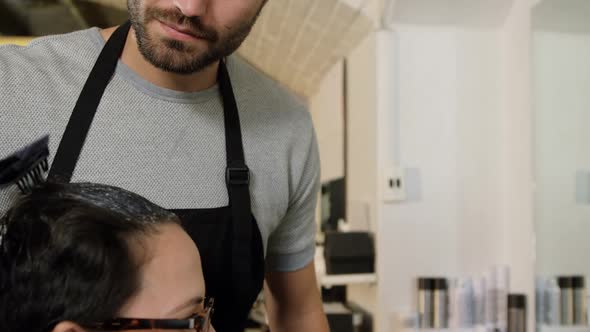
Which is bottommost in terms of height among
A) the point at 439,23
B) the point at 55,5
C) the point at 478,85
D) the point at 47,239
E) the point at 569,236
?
the point at 569,236

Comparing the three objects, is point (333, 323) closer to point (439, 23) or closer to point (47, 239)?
point (439, 23)

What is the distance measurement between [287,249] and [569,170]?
3.78 ft

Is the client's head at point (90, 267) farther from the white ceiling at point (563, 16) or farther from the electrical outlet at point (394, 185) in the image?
the white ceiling at point (563, 16)

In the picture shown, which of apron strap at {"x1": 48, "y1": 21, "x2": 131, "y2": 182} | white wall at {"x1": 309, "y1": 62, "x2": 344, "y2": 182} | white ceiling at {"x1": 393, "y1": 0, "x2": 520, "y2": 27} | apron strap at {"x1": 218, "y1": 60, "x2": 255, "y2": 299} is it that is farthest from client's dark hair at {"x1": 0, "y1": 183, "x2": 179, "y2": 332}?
white wall at {"x1": 309, "y1": 62, "x2": 344, "y2": 182}

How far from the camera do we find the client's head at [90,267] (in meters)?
0.63

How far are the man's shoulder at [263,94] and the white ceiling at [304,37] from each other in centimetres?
112

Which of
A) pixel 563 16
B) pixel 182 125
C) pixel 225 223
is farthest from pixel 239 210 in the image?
pixel 563 16

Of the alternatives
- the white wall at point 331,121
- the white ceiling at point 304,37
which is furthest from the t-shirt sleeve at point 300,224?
the white wall at point 331,121

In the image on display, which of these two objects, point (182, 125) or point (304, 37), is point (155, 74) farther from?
point (304, 37)

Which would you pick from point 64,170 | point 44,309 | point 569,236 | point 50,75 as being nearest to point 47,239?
point 44,309

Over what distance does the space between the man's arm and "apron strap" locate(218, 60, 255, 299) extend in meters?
0.19

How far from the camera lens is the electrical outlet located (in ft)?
6.89

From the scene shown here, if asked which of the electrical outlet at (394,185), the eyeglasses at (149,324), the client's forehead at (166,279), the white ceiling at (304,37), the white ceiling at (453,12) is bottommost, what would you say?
the eyeglasses at (149,324)

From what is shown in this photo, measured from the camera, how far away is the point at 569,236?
6.05 ft
